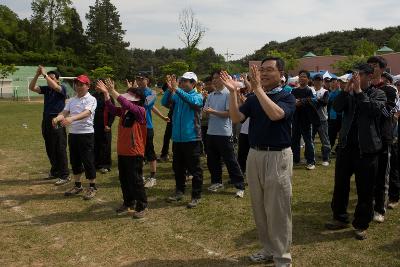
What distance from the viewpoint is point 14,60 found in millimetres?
56344

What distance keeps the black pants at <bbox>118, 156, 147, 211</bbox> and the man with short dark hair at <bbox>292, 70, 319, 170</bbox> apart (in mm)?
4252

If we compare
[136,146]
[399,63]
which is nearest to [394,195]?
[136,146]

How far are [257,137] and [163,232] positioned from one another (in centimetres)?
204

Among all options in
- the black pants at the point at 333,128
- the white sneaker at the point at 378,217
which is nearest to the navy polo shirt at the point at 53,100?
the white sneaker at the point at 378,217

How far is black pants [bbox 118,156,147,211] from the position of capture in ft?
18.8

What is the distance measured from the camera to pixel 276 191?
3854 millimetres

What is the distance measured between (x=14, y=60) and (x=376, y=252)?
6015 cm

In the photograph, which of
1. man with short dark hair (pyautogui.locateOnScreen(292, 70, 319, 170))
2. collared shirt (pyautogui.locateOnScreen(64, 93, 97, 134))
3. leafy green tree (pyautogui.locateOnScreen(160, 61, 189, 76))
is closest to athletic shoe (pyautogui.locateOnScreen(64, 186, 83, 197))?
collared shirt (pyautogui.locateOnScreen(64, 93, 97, 134))

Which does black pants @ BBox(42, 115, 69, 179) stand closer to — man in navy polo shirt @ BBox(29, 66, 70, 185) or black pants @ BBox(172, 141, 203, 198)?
man in navy polo shirt @ BBox(29, 66, 70, 185)

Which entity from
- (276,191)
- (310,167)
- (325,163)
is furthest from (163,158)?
(276,191)

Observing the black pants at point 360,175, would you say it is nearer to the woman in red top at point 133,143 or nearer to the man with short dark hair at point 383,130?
the man with short dark hair at point 383,130

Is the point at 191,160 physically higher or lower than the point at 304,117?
lower

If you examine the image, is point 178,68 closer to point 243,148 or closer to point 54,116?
point 54,116

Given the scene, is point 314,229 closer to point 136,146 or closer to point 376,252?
point 376,252
